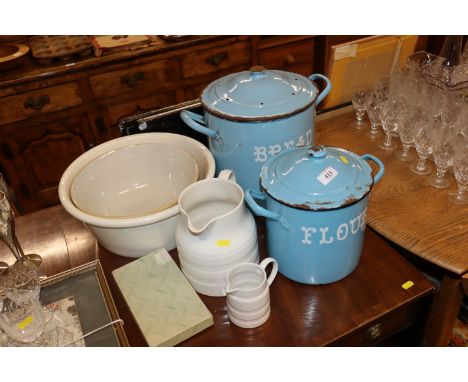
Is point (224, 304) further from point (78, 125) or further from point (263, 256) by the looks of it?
point (78, 125)

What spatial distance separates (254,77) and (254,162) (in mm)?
213

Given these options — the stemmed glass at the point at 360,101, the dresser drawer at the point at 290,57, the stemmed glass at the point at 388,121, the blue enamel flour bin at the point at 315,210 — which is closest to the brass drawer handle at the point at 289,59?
the dresser drawer at the point at 290,57

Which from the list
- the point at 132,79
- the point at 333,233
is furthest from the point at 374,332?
the point at 132,79

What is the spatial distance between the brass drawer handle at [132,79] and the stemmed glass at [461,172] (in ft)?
4.99

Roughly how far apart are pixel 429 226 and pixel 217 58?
5.11 feet

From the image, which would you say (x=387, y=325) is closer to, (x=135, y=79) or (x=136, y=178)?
(x=136, y=178)

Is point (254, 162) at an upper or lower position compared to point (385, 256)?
upper

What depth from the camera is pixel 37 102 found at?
197cm

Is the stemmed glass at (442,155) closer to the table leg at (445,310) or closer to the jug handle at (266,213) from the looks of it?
the table leg at (445,310)

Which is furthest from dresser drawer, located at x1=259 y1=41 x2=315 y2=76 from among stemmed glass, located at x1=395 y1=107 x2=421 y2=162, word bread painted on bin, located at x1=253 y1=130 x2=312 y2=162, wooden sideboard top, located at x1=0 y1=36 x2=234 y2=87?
word bread painted on bin, located at x1=253 y1=130 x2=312 y2=162

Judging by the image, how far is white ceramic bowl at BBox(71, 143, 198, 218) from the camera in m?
1.05

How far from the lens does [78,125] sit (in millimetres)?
2145
